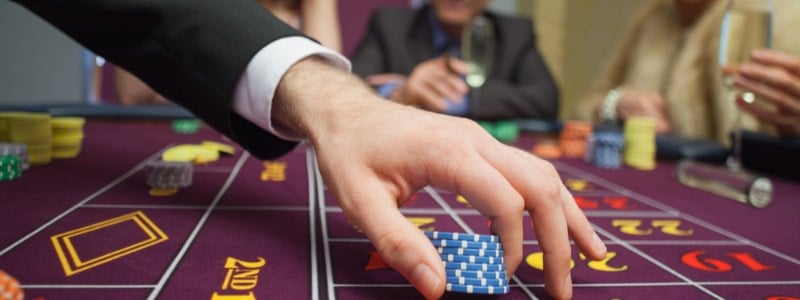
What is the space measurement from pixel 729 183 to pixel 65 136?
179cm

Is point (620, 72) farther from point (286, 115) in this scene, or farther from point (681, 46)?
point (286, 115)

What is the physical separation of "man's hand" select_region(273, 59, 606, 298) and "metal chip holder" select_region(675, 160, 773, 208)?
2.91 feet

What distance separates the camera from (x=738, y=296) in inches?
31.3

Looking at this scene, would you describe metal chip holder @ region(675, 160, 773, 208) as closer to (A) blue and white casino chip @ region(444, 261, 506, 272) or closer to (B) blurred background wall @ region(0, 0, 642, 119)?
(A) blue and white casino chip @ region(444, 261, 506, 272)

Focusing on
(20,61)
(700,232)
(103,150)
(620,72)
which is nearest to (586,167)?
(700,232)

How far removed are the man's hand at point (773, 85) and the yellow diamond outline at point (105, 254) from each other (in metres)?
1.49

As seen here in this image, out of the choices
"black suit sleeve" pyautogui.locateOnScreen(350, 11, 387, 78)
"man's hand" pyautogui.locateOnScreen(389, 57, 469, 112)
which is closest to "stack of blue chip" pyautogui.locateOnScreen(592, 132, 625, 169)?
"man's hand" pyautogui.locateOnScreen(389, 57, 469, 112)

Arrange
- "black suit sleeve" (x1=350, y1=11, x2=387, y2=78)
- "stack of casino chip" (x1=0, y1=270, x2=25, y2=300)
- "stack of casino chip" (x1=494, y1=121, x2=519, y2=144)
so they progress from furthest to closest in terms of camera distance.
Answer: "black suit sleeve" (x1=350, y1=11, x2=387, y2=78) < "stack of casino chip" (x1=494, y1=121, x2=519, y2=144) < "stack of casino chip" (x1=0, y1=270, x2=25, y2=300)

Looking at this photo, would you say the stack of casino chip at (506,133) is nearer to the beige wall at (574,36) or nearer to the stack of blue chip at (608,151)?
the stack of blue chip at (608,151)

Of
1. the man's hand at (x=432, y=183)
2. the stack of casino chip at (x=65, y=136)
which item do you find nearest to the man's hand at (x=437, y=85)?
the stack of casino chip at (x=65, y=136)

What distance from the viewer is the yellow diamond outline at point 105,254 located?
0.77 meters

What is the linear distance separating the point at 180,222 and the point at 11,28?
618cm

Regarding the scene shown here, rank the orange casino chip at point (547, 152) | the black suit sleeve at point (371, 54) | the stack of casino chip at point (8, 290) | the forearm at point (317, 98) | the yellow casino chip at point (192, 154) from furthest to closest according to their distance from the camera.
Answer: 1. the black suit sleeve at point (371, 54)
2. the orange casino chip at point (547, 152)
3. the yellow casino chip at point (192, 154)
4. the forearm at point (317, 98)
5. the stack of casino chip at point (8, 290)

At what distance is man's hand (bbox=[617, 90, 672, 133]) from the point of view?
3.09 metres
